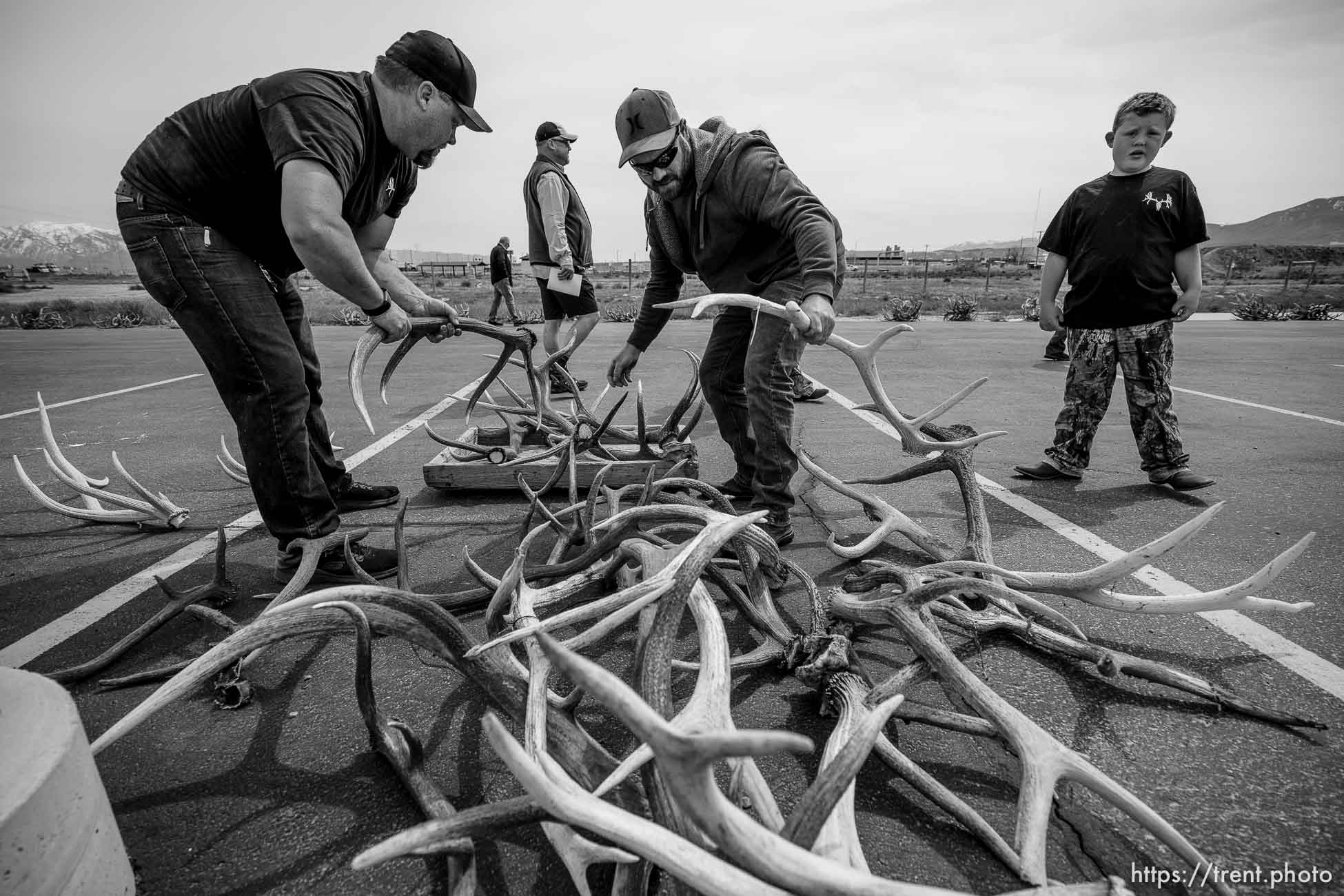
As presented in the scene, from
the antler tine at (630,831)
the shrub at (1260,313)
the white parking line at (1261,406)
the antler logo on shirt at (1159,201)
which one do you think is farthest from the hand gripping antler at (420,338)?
the shrub at (1260,313)

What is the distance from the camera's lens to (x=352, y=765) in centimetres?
157

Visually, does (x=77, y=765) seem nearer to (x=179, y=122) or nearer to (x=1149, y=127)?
(x=179, y=122)

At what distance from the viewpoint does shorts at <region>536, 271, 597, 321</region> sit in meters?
6.13

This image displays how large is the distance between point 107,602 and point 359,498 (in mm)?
1177

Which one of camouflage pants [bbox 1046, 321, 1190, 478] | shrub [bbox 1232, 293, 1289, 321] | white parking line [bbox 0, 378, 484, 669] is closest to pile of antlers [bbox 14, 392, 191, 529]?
white parking line [bbox 0, 378, 484, 669]

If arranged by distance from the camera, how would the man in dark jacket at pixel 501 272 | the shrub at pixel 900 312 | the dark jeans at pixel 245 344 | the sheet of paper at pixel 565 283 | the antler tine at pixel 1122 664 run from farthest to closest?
the shrub at pixel 900 312
the man in dark jacket at pixel 501 272
the sheet of paper at pixel 565 283
the dark jeans at pixel 245 344
the antler tine at pixel 1122 664

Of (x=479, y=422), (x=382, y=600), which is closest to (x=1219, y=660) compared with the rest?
(x=382, y=600)

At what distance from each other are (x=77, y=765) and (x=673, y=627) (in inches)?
36.1

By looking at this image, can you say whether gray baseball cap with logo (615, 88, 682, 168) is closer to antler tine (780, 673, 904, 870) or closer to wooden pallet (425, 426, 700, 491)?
wooden pallet (425, 426, 700, 491)

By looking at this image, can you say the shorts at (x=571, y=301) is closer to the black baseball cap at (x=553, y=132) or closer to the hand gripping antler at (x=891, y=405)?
the black baseball cap at (x=553, y=132)

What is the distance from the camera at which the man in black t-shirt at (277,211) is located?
2.12m

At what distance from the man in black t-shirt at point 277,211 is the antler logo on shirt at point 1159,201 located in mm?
3442

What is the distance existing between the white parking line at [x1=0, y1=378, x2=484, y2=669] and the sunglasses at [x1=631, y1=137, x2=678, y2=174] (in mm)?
2306

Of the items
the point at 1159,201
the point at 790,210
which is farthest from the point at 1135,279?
the point at 790,210
